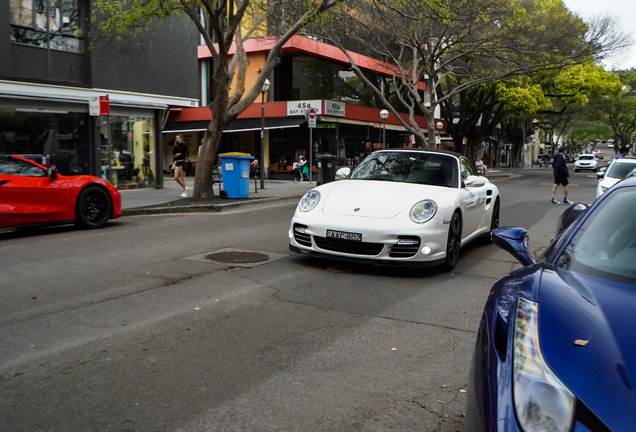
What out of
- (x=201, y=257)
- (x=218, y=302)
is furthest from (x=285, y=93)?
(x=218, y=302)

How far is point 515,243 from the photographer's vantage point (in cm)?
329

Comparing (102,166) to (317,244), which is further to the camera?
(102,166)

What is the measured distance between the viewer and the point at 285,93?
34969 millimetres

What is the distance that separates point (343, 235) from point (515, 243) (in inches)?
137

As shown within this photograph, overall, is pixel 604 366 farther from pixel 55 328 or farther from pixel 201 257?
pixel 201 257

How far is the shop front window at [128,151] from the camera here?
1981 cm

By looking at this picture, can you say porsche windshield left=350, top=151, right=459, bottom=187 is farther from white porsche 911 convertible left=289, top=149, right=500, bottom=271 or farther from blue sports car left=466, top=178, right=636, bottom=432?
blue sports car left=466, top=178, right=636, bottom=432

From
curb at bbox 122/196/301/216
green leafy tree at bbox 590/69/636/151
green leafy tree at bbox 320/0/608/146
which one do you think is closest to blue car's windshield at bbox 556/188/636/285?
curb at bbox 122/196/301/216

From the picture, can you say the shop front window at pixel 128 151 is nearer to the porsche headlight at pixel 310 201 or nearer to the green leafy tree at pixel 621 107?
the porsche headlight at pixel 310 201

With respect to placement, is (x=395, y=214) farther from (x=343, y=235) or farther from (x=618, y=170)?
(x=618, y=170)

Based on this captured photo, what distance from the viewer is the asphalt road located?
3236mm

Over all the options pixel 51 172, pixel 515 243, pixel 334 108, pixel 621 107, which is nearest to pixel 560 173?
pixel 51 172

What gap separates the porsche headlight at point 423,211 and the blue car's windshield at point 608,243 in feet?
11.5

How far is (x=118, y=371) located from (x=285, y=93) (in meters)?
32.2
